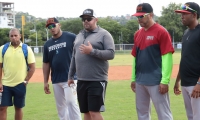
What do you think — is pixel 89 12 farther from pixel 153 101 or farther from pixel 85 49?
pixel 153 101

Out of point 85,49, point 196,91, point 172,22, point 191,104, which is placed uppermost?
point 172,22

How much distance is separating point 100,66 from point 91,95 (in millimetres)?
527

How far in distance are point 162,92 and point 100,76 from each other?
1.17 metres

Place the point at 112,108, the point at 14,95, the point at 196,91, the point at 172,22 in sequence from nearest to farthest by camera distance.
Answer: the point at 196,91 → the point at 14,95 → the point at 112,108 → the point at 172,22

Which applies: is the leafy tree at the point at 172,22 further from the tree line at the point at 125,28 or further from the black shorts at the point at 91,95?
the black shorts at the point at 91,95

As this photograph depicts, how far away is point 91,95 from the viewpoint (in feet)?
19.6

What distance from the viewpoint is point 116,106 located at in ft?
32.6

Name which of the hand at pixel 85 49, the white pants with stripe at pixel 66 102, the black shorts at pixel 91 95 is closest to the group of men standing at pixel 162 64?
the black shorts at pixel 91 95

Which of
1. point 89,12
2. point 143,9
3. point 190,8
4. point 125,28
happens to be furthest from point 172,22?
point 190,8

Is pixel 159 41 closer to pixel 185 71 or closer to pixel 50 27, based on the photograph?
pixel 185 71

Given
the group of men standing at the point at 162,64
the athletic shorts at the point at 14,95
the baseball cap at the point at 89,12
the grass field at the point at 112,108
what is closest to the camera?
the group of men standing at the point at 162,64

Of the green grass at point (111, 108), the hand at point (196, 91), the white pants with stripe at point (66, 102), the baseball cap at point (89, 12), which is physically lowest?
the green grass at point (111, 108)

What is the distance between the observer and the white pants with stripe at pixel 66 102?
715cm

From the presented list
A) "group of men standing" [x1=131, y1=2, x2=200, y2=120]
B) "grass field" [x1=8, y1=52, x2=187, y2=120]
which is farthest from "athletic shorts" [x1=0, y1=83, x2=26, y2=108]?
"group of men standing" [x1=131, y1=2, x2=200, y2=120]
